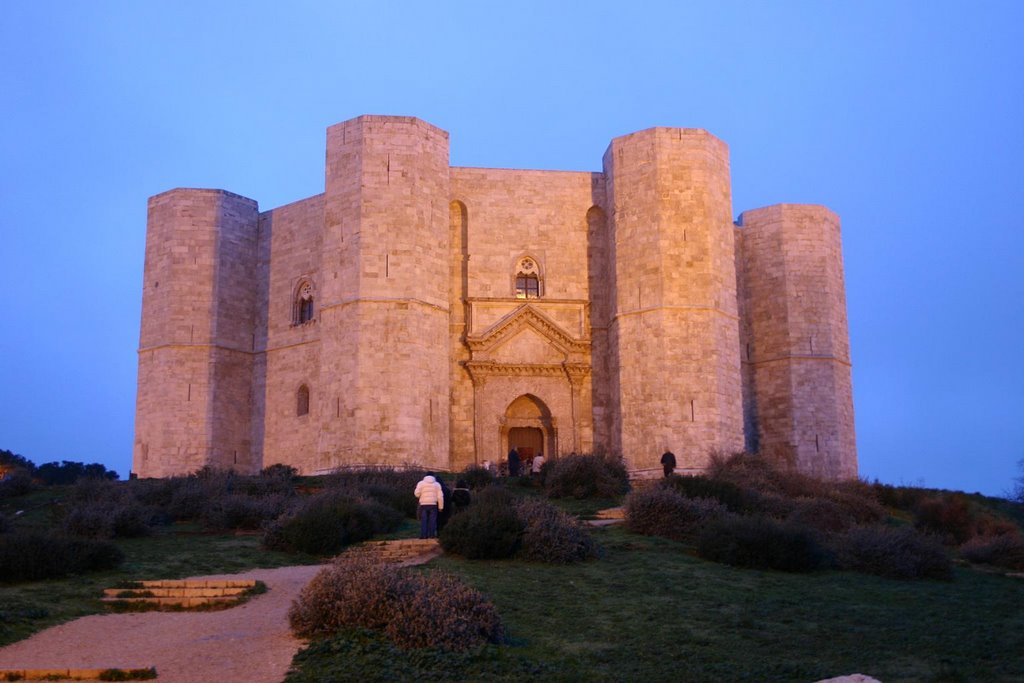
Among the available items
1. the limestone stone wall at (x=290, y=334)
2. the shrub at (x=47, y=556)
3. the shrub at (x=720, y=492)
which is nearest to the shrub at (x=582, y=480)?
the shrub at (x=720, y=492)

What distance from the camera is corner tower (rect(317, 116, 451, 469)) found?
25.0 m

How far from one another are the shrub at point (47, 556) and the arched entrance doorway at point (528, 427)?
1555cm

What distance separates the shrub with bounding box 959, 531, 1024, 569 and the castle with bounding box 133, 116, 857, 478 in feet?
30.1

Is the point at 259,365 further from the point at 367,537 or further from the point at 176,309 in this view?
the point at 367,537

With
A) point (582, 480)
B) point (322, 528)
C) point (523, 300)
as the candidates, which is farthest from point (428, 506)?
point (523, 300)

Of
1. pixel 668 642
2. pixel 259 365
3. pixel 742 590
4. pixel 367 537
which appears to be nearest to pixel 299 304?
pixel 259 365

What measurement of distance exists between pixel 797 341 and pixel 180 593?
21500 mm

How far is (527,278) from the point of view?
2828 centimetres

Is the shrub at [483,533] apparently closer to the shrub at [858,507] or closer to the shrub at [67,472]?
the shrub at [858,507]

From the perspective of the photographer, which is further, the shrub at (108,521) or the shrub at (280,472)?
the shrub at (280,472)

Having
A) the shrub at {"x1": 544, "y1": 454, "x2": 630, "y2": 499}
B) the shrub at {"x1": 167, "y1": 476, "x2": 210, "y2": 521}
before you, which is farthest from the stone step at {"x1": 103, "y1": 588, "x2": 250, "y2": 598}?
the shrub at {"x1": 544, "y1": 454, "x2": 630, "y2": 499}

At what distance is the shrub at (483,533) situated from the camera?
522 inches

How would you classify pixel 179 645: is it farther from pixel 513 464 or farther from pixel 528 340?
pixel 528 340

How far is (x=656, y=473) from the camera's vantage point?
25234 millimetres
